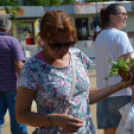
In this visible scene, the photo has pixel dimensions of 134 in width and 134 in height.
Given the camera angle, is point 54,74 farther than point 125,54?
No

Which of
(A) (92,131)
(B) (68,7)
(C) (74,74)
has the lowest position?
(A) (92,131)

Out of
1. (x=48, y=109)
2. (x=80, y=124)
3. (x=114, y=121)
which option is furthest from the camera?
(x=114, y=121)

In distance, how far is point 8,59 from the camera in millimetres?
3652

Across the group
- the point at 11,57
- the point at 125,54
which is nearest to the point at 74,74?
the point at 125,54

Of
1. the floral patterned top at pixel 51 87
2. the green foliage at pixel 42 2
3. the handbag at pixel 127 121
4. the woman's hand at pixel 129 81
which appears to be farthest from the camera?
the green foliage at pixel 42 2

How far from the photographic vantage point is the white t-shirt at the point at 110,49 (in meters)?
3.03

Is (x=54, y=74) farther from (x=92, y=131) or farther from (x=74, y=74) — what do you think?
(x=92, y=131)

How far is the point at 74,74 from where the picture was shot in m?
1.94

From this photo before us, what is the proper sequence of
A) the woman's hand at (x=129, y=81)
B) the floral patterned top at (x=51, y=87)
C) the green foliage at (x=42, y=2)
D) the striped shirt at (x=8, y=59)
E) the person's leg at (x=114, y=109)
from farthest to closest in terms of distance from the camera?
the green foliage at (x=42, y=2), the striped shirt at (x=8, y=59), the person's leg at (x=114, y=109), the woman's hand at (x=129, y=81), the floral patterned top at (x=51, y=87)

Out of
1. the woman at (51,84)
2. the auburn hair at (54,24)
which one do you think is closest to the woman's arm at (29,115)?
the woman at (51,84)

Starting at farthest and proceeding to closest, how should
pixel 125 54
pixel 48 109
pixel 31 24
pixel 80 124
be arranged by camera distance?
1. pixel 31 24
2. pixel 125 54
3. pixel 48 109
4. pixel 80 124

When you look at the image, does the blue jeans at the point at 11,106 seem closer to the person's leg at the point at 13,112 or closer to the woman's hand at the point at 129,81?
the person's leg at the point at 13,112

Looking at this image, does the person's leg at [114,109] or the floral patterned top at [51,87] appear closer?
the floral patterned top at [51,87]

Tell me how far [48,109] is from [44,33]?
19.2 inches
